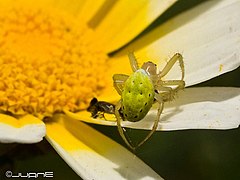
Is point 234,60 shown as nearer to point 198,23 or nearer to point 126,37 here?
point 198,23

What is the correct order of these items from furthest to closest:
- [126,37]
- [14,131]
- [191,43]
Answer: [126,37], [191,43], [14,131]

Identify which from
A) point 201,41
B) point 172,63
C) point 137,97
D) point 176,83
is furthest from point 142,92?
point 201,41

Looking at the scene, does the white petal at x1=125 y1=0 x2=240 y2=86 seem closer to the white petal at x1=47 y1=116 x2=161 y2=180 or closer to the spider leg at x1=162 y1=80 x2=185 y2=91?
the spider leg at x1=162 y1=80 x2=185 y2=91

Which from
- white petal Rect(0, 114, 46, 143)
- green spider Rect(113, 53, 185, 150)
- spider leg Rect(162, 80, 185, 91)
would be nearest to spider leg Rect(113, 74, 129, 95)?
green spider Rect(113, 53, 185, 150)

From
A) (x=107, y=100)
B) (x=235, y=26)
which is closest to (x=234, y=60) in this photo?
(x=235, y=26)

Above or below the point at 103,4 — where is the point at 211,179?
below

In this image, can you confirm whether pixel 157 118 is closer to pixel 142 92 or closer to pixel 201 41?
pixel 142 92

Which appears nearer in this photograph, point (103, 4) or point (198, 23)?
point (198, 23)
